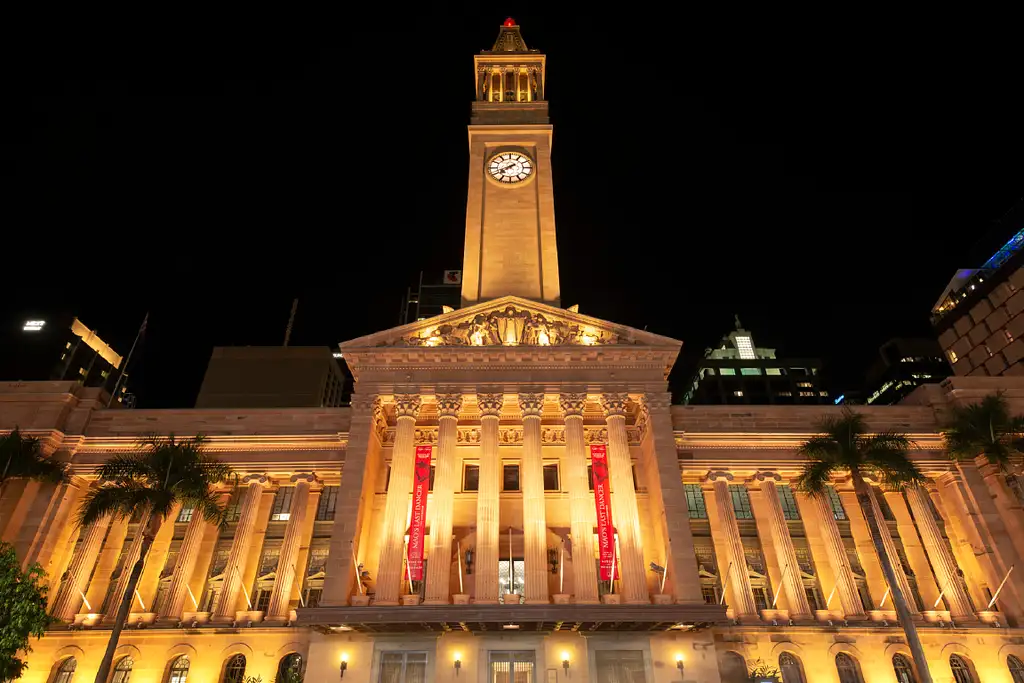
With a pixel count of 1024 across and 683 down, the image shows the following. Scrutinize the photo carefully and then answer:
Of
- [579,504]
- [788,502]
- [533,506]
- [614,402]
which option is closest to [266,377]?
[614,402]

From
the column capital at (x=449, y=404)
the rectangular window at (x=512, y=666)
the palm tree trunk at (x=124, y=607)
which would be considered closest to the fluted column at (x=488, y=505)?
the column capital at (x=449, y=404)

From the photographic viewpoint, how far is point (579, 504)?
36.7 m

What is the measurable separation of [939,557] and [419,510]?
3259 centimetres

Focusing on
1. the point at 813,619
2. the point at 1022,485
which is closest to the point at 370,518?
the point at 813,619

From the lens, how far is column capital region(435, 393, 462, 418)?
4156 cm

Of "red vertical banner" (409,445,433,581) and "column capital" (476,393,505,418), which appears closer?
"red vertical banner" (409,445,433,581)

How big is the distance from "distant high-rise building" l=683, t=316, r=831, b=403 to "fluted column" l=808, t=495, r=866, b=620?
304 ft

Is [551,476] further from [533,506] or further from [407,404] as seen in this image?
[407,404]

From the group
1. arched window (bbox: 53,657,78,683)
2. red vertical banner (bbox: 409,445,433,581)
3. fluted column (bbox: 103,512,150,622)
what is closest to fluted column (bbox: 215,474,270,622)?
fluted column (bbox: 103,512,150,622)

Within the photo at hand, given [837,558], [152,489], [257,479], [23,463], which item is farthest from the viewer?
[257,479]

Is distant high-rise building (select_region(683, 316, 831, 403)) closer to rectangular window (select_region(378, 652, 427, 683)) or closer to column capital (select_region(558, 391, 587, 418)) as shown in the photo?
column capital (select_region(558, 391, 587, 418))

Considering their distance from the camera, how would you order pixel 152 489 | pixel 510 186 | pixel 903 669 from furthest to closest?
pixel 510 186
pixel 903 669
pixel 152 489

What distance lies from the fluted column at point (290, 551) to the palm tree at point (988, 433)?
42.2m

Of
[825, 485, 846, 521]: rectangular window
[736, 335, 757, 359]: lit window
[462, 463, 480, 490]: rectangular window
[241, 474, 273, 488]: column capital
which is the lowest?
[825, 485, 846, 521]: rectangular window
